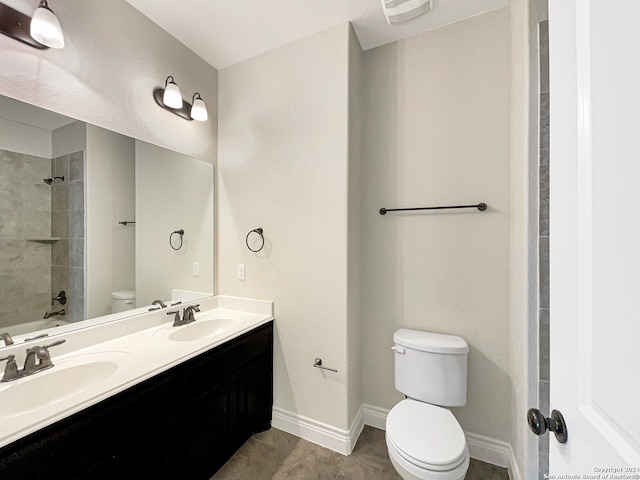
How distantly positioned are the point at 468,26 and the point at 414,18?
36 cm

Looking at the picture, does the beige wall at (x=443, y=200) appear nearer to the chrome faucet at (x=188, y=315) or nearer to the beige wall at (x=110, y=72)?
the chrome faucet at (x=188, y=315)

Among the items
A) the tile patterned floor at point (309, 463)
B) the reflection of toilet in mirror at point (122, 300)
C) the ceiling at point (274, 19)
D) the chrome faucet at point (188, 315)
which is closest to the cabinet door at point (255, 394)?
the tile patterned floor at point (309, 463)

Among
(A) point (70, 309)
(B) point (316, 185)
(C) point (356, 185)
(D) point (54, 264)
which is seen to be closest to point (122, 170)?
(D) point (54, 264)

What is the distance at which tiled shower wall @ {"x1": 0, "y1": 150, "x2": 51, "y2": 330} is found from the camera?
1181 mm

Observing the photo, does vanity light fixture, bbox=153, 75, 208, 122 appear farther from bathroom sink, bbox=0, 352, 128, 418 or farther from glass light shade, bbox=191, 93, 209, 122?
bathroom sink, bbox=0, 352, 128, 418

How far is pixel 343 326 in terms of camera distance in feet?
5.52

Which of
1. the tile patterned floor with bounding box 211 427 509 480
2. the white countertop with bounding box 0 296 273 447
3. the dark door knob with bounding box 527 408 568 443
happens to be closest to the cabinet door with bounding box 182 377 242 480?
the tile patterned floor with bounding box 211 427 509 480

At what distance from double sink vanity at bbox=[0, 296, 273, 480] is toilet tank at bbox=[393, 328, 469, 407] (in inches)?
36.4

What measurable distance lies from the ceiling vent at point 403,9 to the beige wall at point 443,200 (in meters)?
0.28

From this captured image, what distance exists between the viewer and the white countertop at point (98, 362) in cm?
89

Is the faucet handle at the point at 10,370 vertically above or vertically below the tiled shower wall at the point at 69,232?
below

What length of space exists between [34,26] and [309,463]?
2.55 metres

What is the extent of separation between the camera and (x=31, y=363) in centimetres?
111
